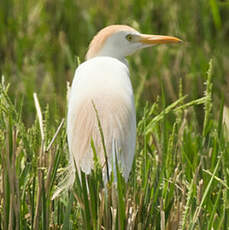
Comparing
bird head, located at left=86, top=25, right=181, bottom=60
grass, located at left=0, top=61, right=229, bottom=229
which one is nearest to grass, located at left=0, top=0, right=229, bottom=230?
grass, located at left=0, top=61, right=229, bottom=229

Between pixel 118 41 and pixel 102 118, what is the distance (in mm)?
533

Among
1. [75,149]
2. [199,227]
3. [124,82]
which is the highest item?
[124,82]

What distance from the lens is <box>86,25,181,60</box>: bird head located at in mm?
2229

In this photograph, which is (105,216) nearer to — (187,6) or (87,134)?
(87,134)

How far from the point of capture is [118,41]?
225cm

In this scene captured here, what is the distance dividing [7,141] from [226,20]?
2.86 metres

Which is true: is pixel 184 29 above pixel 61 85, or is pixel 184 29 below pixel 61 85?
above

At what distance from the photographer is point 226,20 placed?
413cm

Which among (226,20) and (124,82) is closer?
(124,82)

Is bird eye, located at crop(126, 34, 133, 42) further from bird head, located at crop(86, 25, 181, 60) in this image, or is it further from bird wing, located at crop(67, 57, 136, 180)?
bird wing, located at crop(67, 57, 136, 180)

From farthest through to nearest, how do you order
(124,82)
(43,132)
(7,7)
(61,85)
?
(7,7), (61,85), (124,82), (43,132)

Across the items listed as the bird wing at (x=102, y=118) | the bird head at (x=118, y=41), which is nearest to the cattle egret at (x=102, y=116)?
the bird wing at (x=102, y=118)

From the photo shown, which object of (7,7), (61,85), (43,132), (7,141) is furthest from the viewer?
(7,7)

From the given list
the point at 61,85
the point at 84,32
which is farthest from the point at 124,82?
the point at 84,32
